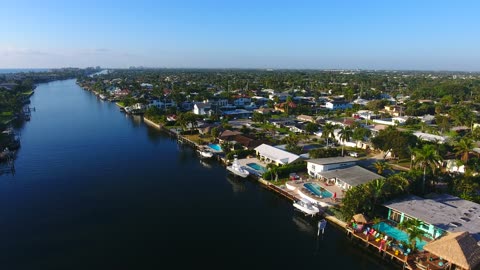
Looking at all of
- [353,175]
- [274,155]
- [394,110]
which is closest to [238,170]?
[274,155]

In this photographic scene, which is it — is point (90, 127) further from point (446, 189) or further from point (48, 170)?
point (446, 189)

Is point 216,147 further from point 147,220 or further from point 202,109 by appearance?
point 202,109

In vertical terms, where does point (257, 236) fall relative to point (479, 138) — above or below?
below

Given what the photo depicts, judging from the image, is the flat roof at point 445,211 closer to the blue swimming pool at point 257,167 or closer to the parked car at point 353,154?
the blue swimming pool at point 257,167

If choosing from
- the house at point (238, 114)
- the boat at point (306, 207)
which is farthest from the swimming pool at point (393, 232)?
the house at point (238, 114)

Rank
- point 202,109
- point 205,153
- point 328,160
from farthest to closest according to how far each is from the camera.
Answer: point 202,109
point 205,153
point 328,160

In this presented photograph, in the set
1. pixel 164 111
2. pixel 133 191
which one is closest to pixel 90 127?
pixel 164 111
